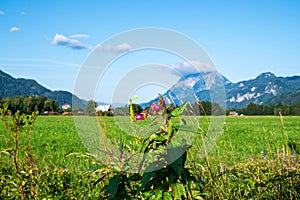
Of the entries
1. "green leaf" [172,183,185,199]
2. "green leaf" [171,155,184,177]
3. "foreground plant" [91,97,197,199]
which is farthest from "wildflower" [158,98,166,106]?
"green leaf" [172,183,185,199]

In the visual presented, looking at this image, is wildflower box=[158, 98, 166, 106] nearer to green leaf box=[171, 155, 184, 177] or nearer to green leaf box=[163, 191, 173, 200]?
green leaf box=[171, 155, 184, 177]

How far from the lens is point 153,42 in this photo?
6.97ft

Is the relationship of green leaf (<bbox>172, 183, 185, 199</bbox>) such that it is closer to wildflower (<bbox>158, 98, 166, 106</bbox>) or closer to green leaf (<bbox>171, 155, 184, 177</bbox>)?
green leaf (<bbox>171, 155, 184, 177</bbox>)

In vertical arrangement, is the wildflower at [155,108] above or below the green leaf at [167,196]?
above

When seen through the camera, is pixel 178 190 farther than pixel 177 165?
Yes

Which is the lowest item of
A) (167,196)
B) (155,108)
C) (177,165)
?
(167,196)

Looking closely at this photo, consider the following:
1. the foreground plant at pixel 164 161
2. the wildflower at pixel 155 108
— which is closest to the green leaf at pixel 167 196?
the foreground plant at pixel 164 161

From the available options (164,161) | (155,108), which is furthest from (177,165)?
(155,108)

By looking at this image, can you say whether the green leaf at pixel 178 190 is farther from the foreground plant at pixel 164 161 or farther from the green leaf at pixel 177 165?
the green leaf at pixel 177 165

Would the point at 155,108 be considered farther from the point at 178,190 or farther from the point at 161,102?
the point at 178,190

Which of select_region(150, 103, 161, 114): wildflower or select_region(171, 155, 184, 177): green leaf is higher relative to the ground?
select_region(150, 103, 161, 114): wildflower

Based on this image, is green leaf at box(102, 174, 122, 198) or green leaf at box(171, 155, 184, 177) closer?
green leaf at box(171, 155, 184, 177)

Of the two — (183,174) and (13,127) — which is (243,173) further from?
(13,127)

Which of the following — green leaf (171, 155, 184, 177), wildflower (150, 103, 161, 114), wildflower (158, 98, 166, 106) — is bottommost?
green leaf (171, 155, 184, 177)
